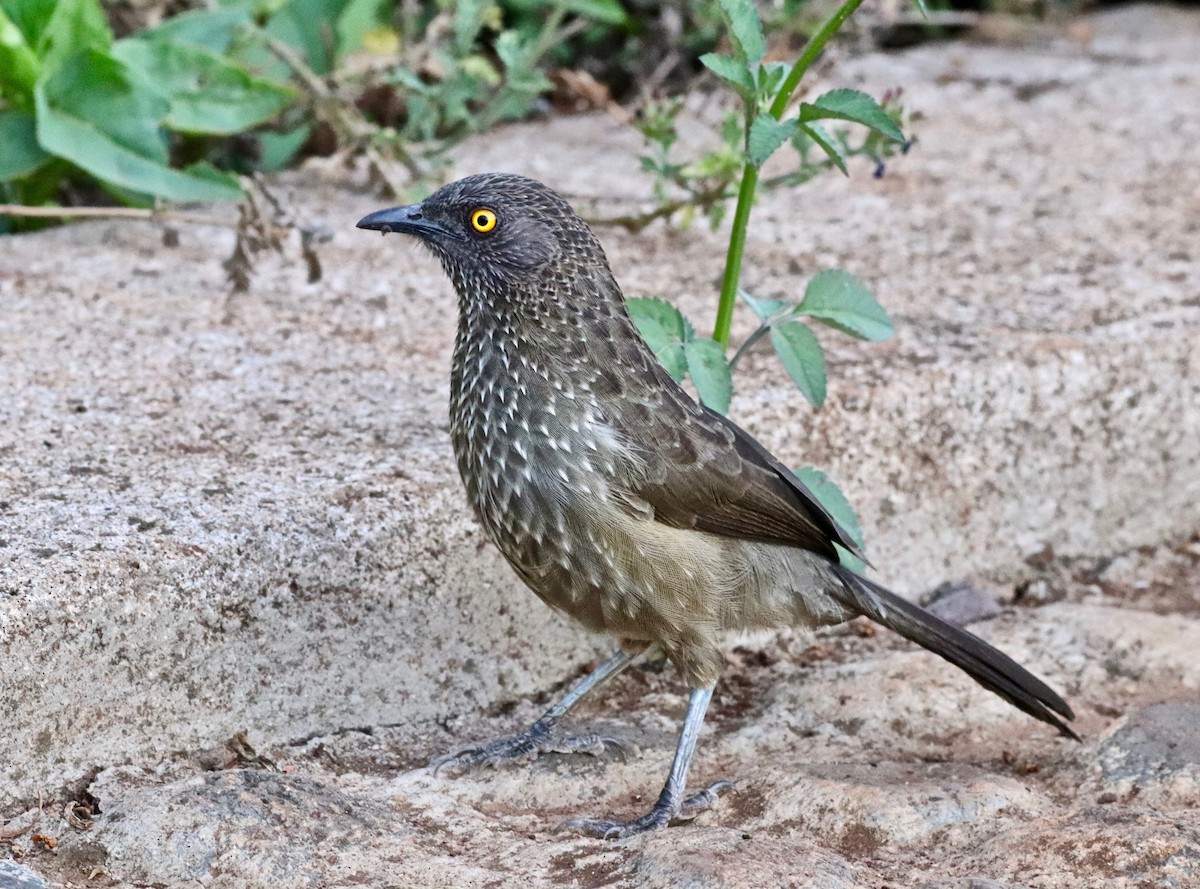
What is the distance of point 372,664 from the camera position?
3.32 metres

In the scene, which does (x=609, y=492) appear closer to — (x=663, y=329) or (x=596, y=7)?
(x=663, y=329)

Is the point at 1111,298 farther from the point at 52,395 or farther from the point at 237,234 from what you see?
the point at 52,395

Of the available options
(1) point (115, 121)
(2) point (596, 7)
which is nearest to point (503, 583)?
(1) point (115, 121)

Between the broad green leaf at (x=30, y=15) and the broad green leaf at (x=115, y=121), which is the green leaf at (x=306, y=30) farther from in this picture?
the broad green leaf at (x=115, y=121)

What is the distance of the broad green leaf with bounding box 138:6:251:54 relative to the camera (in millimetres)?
5184

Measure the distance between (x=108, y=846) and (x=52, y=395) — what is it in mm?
1384

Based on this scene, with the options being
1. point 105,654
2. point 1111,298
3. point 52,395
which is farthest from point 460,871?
point 1111,298

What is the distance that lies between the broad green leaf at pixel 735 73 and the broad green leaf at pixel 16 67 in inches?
98.8

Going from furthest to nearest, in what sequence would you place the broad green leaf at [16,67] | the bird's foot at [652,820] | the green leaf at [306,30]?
the green leaf at [306,30]
the broad green leaf at [16,67]
the bird's foot at [652,820]

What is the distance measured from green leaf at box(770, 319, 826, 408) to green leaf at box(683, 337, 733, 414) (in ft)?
0.42

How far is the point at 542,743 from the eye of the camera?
129 inches

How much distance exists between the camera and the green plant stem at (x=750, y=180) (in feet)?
10.2

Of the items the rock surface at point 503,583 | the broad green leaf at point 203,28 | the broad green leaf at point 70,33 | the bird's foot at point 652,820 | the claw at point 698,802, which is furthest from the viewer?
the broad green leaf at point 203,28

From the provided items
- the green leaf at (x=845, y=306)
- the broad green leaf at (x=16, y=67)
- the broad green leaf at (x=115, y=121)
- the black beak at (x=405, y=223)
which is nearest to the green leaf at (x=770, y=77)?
the green leaf at (x=845, y=306)
